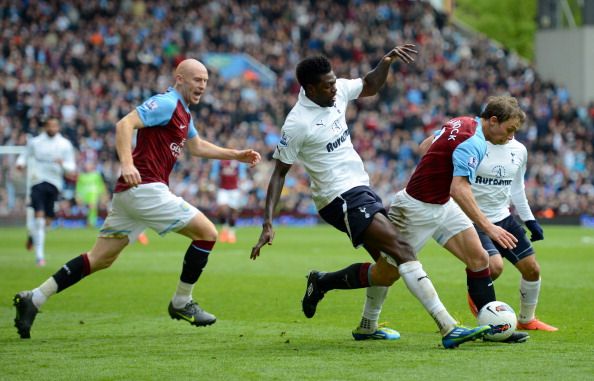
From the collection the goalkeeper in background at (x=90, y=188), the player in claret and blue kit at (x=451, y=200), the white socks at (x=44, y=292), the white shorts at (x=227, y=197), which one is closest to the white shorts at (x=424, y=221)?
the player in claret and blue kit at (x=451, y=200)

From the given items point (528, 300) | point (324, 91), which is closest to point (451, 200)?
point (324, 91)

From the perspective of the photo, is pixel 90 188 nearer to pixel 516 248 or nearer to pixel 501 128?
pixel 516 248

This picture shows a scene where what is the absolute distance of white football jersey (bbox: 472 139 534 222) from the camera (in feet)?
34.0

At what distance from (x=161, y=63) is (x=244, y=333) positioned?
28200mm

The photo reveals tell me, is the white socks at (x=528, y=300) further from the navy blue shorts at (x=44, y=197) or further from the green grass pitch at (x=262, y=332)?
the navy blue shorts at (x=44, y=197)

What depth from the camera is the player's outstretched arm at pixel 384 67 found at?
978cm

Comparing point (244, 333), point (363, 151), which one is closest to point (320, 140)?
point (244, 333)

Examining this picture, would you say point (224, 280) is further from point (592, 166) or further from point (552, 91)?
point (552, 91)

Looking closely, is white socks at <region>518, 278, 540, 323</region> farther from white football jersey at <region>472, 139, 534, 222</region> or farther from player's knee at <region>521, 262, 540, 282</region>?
white football jersey at <region>472, 139, 534, 222</region>

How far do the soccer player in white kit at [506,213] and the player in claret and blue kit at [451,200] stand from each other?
33.6 inches

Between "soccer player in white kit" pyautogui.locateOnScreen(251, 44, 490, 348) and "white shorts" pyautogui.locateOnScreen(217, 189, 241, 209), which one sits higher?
"soccer player in white kit" pyautogui.locateOnScreen(251, 44, 490, 348)

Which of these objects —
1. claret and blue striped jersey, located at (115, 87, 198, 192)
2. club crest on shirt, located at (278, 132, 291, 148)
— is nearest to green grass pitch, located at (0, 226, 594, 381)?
claret and blue striped jersey, located at (115, 87, 198, 192)

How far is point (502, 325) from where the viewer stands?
8.97 metres

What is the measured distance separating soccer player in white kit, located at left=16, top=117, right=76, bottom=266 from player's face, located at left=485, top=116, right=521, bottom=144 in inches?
422
